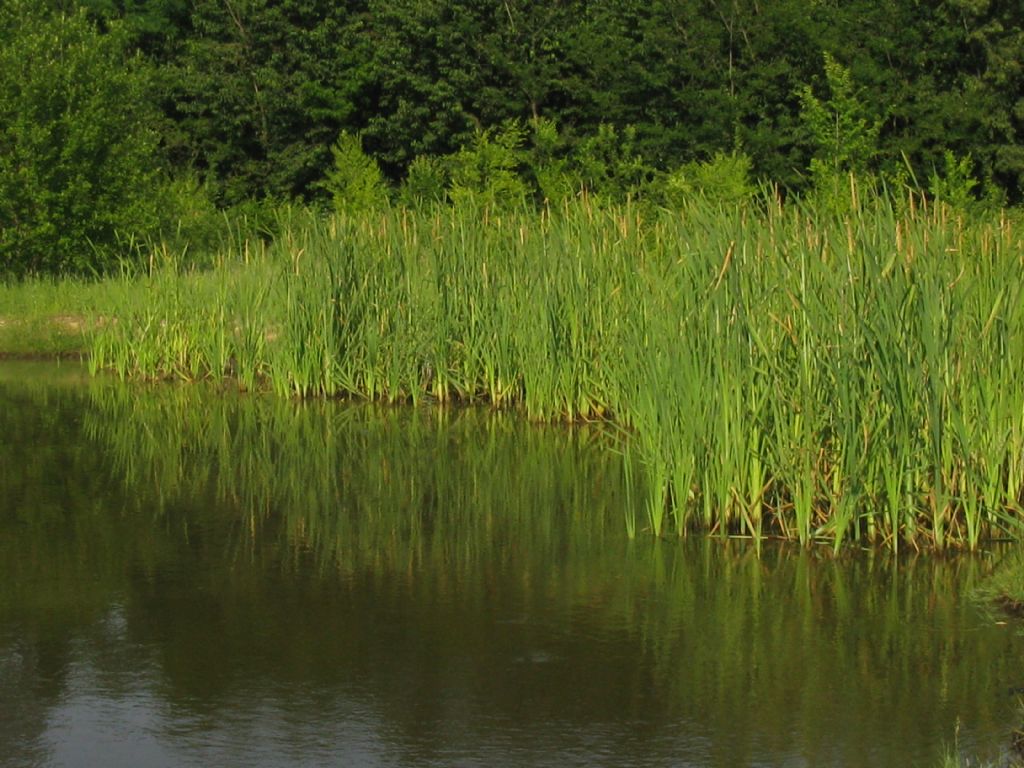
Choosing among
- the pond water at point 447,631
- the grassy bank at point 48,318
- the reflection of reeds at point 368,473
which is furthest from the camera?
the grassy bank at point 48,318

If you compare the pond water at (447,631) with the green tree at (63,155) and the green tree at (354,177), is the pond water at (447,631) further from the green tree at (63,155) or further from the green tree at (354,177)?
the green tree at (354,177)

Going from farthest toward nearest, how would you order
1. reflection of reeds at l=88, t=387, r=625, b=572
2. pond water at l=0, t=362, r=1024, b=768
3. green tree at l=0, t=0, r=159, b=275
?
green tree at l=0, t=0, r=159, b=275
reflection of reeds at l=88, t=387, r=625, b=572
pond water at l=0, t=362, r=1024, b=768

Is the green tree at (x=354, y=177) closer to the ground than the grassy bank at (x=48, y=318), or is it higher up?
higher up

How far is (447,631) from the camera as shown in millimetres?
6203

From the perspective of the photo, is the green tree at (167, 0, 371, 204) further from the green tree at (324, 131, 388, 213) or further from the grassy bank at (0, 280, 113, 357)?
the grassy bank at (0, 280, 113, 357)

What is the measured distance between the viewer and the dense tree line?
2761cm

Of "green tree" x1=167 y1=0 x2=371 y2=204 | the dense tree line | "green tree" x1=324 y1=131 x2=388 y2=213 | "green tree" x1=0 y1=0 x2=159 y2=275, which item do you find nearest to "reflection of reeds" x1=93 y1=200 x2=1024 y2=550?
"green tree" x1=0 y1=0 x2=159 y2=275

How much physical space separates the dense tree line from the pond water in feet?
62.0

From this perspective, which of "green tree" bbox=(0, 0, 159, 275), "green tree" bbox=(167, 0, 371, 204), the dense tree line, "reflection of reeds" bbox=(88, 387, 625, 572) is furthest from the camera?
"green tree" bbox=(167, 0, 371, 204)

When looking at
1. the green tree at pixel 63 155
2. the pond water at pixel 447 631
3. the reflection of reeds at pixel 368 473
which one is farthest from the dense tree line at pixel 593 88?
the pond water at pixel 447 631

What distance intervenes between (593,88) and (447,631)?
83.3 ft

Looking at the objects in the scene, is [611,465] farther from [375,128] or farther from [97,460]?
[375,128]

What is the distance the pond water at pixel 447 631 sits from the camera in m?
5.09

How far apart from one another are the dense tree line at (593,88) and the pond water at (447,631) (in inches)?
743
